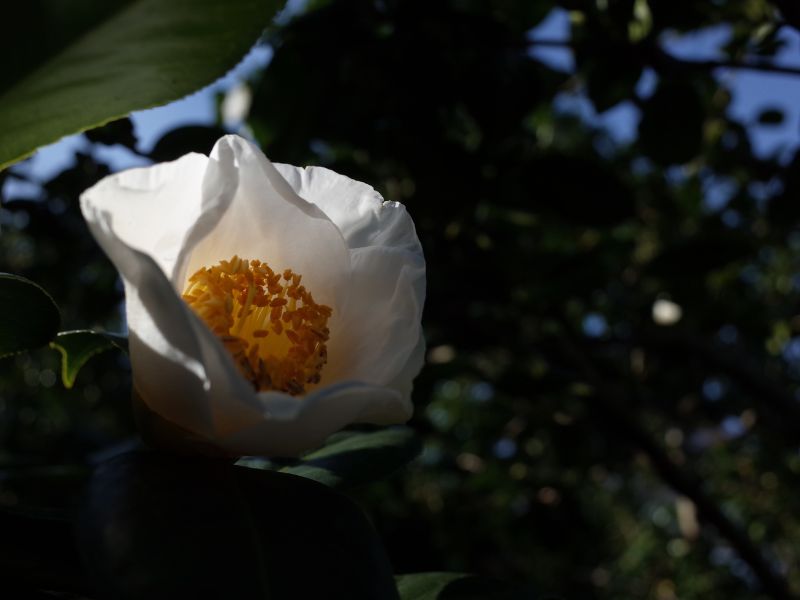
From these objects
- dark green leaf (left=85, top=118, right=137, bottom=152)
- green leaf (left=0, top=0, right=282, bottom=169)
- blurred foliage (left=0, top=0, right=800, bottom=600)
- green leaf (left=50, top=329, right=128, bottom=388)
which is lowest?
blurred foliage (left=0, top=0, right=800, bottom=600)

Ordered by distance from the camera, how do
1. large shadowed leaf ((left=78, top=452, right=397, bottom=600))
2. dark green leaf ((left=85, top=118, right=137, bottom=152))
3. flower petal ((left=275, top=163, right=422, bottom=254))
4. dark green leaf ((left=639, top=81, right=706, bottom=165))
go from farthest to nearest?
dark green leaf ((left=639, top=81, right=706, bottom=165)), dark green leaf ((left=85, top=118, right=137, bottom=152)), flower petal ((left=275, top=163, right=422, bottom=254)), large shadowed leaf ((left=78, top=452, right=397, bottom=600))

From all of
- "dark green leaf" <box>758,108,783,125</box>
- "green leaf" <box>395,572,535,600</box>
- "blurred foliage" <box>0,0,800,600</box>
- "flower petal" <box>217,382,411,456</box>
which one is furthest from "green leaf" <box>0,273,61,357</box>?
"dark green leaf" <box>758,108,783,125</box>

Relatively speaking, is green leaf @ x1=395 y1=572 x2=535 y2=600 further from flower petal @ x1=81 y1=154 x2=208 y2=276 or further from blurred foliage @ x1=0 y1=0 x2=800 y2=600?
flower petal @ x1=81 y1=154 x2=208 y2=276

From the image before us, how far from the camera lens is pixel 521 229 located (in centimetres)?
169

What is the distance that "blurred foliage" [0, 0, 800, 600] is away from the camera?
45.9 inches

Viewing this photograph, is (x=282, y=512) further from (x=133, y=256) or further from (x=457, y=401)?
(x=457, y=401)

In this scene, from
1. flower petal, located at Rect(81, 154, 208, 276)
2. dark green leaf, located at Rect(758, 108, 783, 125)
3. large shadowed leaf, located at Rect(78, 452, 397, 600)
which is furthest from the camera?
dark green leaf, located at Rect(758, 108, 783, 125)

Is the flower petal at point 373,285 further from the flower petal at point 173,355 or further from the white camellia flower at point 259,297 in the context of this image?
the flower petal at point 173,355

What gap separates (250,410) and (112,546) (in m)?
0.10

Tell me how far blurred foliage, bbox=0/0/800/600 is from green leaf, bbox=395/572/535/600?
14 centimetres

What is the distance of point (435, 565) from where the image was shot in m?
1.51

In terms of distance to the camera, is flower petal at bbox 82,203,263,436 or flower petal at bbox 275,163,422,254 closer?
flower petal at bbox 82,203,263,436

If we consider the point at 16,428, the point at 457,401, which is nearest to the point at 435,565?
the point at 457,401

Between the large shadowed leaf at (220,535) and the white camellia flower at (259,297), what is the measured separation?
29 millimetres
